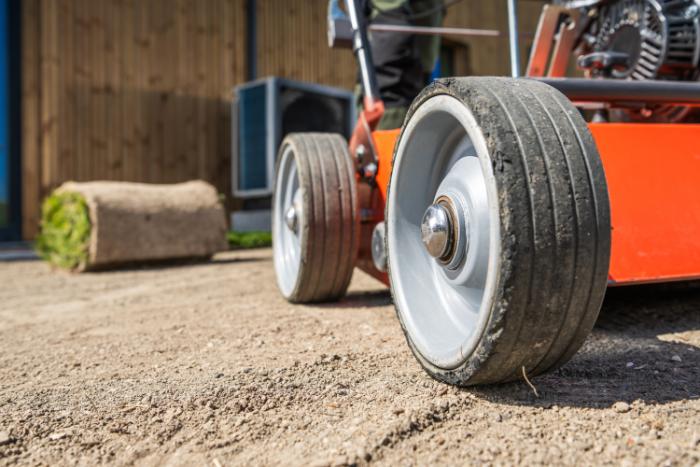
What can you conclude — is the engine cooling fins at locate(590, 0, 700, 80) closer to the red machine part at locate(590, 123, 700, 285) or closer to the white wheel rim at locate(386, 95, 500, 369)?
the red machine part at locate(590, 123, 700, 285)

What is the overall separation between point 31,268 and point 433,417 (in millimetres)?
3250

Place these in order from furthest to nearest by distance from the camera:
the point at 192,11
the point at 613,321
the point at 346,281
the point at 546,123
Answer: the point at 192,11 < the point at 346,281 < the point at 613,321 < the point at 546,123

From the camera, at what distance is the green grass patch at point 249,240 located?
4.67m


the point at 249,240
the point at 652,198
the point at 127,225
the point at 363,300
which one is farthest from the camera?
the point at 249,240

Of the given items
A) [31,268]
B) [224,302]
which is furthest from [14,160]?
[224,302]

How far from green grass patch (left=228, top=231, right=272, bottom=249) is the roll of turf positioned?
1038 millimetres

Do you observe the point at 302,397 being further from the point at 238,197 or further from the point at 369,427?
the point at 238,197

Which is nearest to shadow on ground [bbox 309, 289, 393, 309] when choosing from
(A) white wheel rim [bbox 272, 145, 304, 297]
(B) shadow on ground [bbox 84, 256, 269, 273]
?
(A) white wheel rim [bbox 272, 145, 304, 297]

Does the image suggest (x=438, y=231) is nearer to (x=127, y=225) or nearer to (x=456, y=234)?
(x=456, y=234)

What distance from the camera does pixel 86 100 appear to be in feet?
16.4

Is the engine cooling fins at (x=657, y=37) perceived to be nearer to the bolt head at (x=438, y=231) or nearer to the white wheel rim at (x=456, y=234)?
the white wheel rim at (x=456, y=234)

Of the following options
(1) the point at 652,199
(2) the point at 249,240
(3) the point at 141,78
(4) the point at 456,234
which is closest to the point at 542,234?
(4) the point at 456,234

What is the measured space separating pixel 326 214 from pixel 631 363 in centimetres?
85

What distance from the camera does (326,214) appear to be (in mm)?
1722
